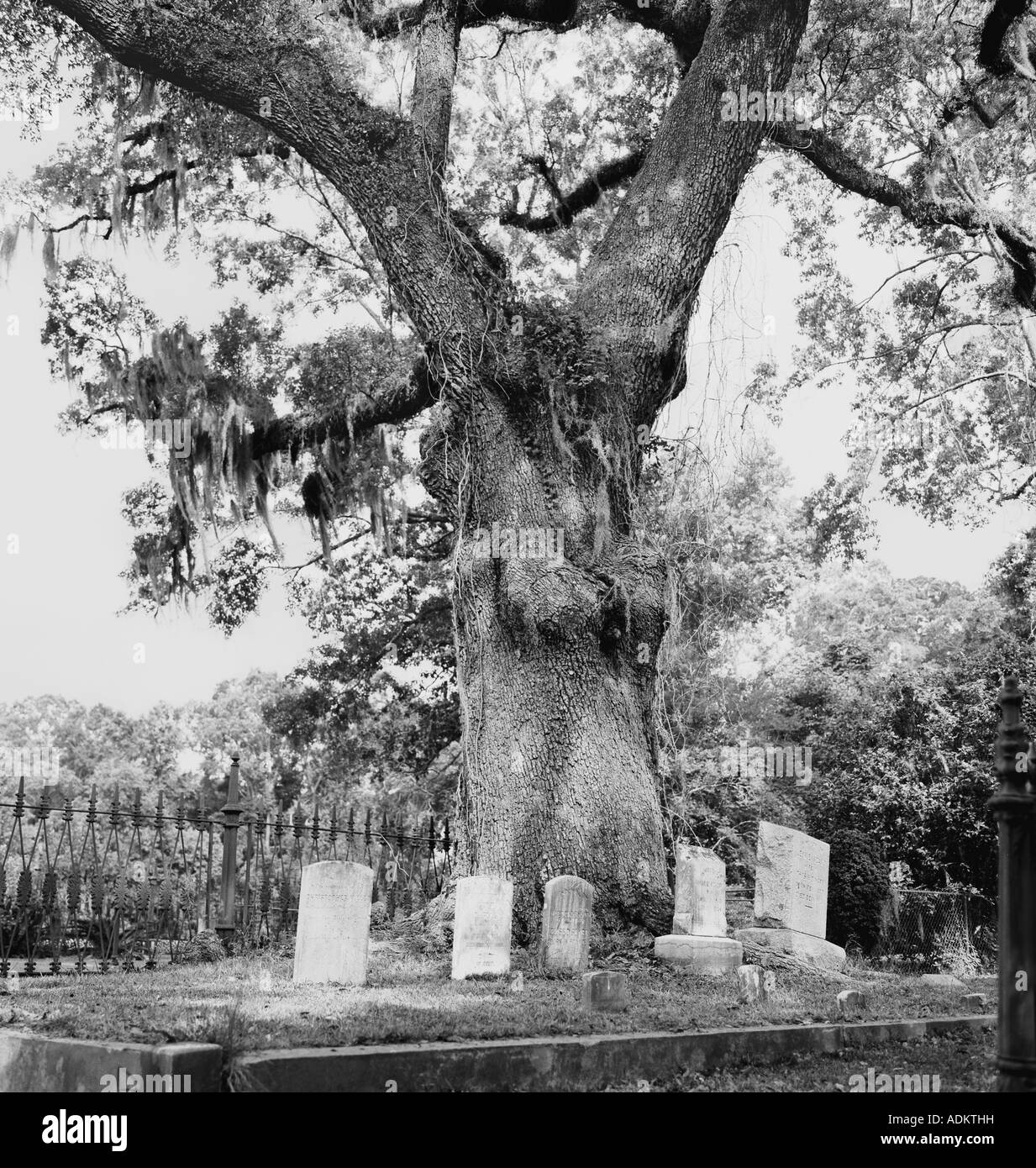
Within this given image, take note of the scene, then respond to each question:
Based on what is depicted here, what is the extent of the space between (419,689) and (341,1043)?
1485 cm

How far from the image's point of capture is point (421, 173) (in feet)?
34.7

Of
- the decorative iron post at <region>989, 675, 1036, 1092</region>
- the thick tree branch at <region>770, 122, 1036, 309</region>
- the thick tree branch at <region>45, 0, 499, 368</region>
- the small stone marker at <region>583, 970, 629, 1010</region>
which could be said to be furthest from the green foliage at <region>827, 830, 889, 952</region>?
the decorative iron post at <region>989, 675, 1036, 1092</region>

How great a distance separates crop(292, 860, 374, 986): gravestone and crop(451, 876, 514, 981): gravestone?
797mm

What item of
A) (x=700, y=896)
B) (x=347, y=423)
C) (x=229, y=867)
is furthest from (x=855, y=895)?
(x=347, y=423)

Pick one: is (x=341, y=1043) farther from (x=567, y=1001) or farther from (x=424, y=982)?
(x=424, y=982)

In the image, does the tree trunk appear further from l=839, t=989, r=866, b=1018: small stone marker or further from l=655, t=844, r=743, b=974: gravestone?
l=839, t=989, r=866, b=1018: small stone marker

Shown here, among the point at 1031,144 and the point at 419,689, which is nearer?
the point at 1031,144

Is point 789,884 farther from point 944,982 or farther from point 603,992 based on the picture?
point 603,992

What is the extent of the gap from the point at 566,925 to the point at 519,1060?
3.01m

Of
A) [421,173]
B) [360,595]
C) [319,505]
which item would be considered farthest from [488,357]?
[360,595]

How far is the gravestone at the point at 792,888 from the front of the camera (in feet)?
37.5

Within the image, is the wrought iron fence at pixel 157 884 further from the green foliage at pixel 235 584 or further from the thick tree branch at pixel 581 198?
the thick tree branch at pixel 581 198

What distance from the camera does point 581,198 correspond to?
1466cm

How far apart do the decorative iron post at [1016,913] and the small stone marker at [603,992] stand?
255cm
